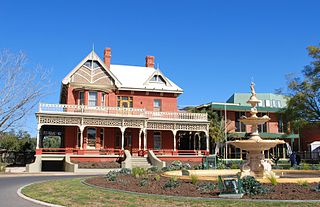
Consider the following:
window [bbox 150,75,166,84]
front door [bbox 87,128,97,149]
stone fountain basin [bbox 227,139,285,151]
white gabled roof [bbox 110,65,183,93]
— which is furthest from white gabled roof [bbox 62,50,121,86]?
stone fountain basin [bbox 227,139,285,151]

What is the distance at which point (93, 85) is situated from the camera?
36781 millimetres

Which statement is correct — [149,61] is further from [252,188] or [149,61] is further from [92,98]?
[252,188]

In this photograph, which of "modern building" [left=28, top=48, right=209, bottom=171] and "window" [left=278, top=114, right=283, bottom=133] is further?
"window" [left=278, top=114, right=283, bottom=133]

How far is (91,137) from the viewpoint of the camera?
3638 cm

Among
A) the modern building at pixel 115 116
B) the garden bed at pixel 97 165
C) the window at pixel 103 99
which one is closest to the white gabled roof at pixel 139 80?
the modern building at pixel 115 116

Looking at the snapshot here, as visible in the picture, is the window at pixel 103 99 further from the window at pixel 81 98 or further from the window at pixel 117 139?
the window at pixel 117 139

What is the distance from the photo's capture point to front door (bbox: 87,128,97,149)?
3603cm

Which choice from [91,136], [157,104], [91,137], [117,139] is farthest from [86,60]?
[157,104]

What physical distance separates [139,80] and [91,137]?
30.6 ft

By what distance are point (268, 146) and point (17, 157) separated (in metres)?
38.5

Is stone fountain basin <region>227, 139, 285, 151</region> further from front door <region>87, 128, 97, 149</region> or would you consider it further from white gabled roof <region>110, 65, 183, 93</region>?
white gabled roof <region>110, 65, 183, 93</region>

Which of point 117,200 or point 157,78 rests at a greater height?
point 157,78

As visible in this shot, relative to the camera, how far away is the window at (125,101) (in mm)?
38938

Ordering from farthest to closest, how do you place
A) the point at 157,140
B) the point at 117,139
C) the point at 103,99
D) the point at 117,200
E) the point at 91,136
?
the point at 157,140 < the point at 117,139 < the point at 103,99 < the point at 91,136 < the point at 117,200
